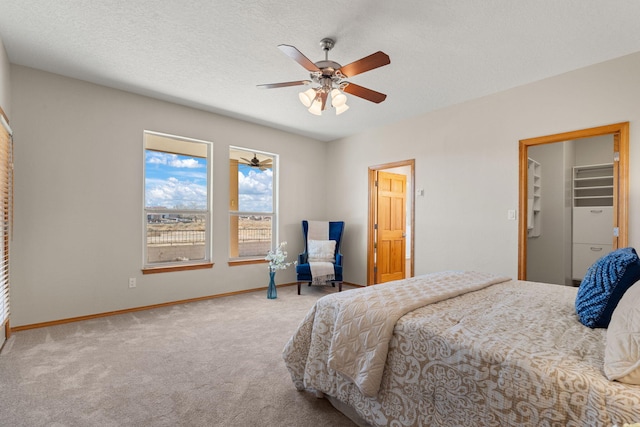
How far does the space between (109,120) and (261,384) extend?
3424 mm

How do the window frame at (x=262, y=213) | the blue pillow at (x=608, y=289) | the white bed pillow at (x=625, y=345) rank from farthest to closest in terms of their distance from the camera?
the window frame at (x=262, y=213) → the blue pillow at (x=608, y=289) → the white bed pillow at (x=625, y=345)

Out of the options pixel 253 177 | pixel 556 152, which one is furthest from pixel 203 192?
pixel 556 152

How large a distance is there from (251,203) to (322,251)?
139 centimetres

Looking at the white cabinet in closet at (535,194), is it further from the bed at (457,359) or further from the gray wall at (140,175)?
the bed at (457,359)

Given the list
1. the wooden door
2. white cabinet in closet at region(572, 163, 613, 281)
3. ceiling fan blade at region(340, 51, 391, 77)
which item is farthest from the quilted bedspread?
white cabinet in closet at region(572, 163, 613, 281)

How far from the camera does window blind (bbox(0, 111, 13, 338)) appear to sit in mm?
2609

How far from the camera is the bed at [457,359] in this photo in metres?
1.04

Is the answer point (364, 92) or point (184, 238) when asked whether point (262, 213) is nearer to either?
point (184, 238)

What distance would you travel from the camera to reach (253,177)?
5137 millimetres

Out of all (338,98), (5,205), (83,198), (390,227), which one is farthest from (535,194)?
(5,205)

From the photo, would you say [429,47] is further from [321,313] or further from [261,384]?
[261,384]

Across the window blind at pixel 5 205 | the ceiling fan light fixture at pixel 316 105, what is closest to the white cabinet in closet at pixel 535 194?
the ceiling fan light fixture at pixel 316 105

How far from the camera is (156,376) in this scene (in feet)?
7.29

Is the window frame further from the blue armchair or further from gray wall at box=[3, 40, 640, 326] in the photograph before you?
the blue armchair
